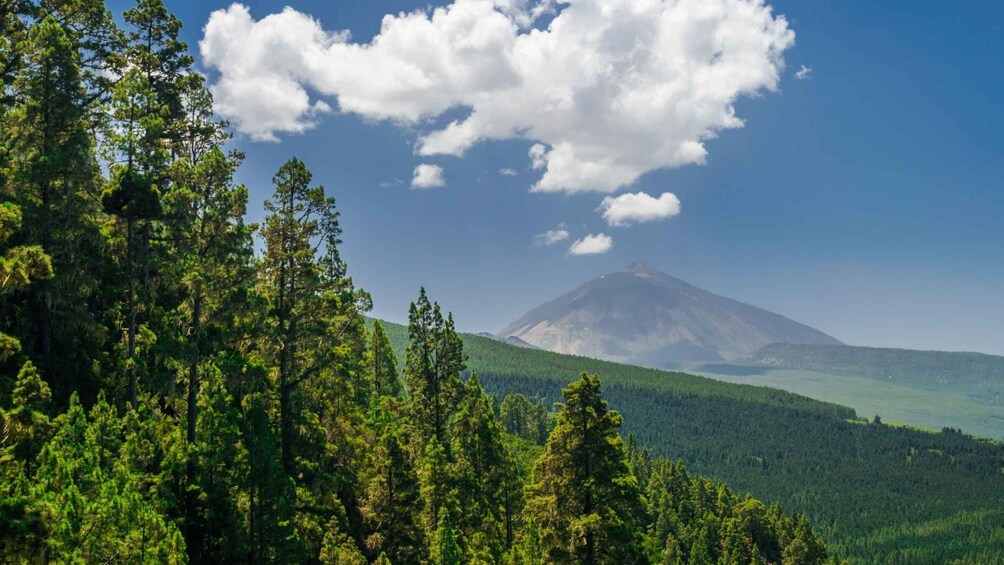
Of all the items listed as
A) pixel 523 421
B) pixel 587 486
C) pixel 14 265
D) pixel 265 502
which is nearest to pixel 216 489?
pixel 265 502

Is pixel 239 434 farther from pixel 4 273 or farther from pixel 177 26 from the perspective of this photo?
pixel 177 26

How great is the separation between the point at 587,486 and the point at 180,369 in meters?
17.8

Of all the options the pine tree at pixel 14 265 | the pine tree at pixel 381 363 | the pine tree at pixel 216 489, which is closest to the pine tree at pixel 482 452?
the pine tree at pixel 381 363

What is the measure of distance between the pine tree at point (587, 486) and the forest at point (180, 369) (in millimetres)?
95

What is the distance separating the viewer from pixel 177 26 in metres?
30.1

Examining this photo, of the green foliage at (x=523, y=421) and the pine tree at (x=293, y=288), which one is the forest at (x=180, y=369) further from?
the green foliage at (x=523, y=421)

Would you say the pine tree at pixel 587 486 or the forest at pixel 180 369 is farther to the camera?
the pine tree at pixel 587 486

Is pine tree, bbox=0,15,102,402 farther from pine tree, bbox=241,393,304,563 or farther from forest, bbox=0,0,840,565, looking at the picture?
pine tree, bbox=241,393,304,563

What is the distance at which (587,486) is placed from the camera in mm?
24703

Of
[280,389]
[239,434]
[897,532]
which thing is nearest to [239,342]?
[280,389]

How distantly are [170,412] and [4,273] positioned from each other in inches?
530

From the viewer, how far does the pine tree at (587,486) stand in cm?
2464

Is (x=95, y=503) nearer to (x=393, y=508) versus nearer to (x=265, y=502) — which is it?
(x=265, y=502)

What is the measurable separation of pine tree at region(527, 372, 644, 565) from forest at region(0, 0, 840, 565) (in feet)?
0.31
